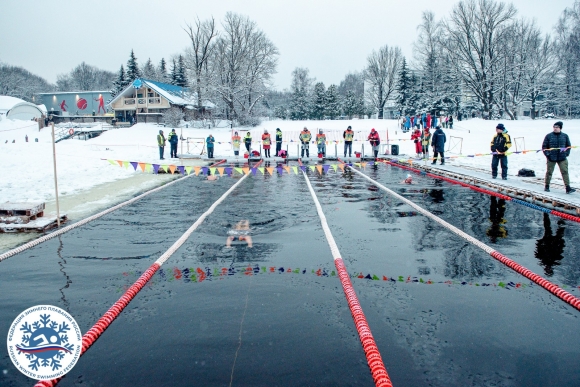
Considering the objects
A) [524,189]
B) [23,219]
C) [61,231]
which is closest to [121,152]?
[23,219]

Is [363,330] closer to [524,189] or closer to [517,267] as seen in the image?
[517,267]

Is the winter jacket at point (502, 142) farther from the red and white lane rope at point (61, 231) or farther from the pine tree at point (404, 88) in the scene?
the pine tree at point (404, 88)

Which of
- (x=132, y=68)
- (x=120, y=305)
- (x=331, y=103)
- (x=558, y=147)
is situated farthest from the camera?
(x=331, y=103)

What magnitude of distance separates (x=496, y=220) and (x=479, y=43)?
162 feet

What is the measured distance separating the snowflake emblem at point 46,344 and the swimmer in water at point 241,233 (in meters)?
3.71

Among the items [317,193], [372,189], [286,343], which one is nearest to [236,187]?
[317,193]

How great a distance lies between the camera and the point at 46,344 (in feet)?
9.80

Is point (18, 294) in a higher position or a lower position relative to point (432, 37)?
lower

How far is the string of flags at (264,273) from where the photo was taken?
197 inches

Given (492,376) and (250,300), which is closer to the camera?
(492,376)

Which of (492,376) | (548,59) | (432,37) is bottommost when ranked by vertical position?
(492,376)

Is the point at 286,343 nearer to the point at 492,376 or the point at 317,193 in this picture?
the point at 492,376

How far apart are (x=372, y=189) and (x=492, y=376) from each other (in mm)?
10108

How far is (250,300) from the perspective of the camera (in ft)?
14.8
